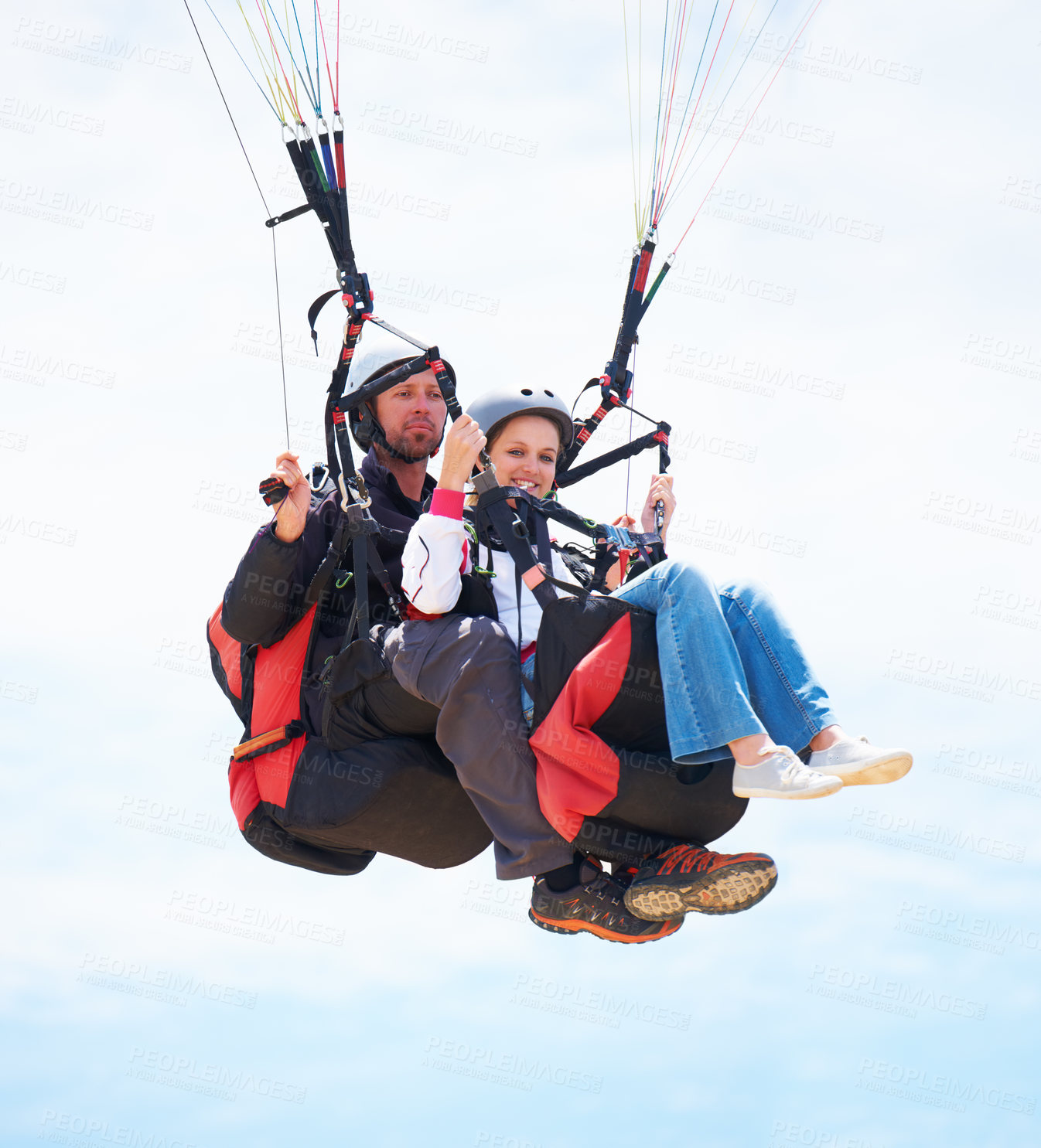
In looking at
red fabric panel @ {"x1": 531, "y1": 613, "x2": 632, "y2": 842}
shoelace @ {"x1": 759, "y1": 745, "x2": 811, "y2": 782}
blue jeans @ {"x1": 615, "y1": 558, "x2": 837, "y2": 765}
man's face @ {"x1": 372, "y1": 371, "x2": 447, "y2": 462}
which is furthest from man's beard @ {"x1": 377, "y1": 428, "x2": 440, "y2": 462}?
shoelace @ {"x1": 759, "y1": 745, "x2": 811, "y2": 782}

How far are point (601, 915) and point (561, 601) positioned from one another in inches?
42.9

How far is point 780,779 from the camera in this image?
13.9ft

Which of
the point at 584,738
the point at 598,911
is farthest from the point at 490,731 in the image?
the point at 598,911

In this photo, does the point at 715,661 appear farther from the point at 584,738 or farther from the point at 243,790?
the point at 243,790

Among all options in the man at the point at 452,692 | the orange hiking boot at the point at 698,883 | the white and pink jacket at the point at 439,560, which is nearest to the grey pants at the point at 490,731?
the man at the point at 452,692

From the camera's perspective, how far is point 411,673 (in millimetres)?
4820

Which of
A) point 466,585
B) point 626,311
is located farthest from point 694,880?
point 626,311

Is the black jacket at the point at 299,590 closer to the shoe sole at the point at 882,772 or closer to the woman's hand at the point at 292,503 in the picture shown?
the woman's hand at the point at 292,503

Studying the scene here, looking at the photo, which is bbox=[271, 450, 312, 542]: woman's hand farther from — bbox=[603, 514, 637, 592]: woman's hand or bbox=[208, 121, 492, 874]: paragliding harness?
bbox=[603, 514, 637, 592]: woman's hand

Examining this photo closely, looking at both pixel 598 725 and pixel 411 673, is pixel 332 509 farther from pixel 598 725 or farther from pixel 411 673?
pixel 598 725

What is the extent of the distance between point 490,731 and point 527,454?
47.0 inches

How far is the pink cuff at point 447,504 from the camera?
4.66 metres

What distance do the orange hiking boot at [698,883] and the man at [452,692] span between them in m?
0.15

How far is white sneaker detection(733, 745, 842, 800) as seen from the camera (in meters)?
4.17
